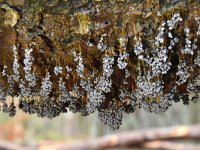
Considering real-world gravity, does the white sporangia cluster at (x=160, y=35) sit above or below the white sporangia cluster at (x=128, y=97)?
above

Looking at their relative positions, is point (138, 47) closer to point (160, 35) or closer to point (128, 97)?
point (160, 35)

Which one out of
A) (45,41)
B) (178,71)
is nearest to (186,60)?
(178,71)

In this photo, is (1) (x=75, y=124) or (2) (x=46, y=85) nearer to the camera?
(2) (x=46, y=85)

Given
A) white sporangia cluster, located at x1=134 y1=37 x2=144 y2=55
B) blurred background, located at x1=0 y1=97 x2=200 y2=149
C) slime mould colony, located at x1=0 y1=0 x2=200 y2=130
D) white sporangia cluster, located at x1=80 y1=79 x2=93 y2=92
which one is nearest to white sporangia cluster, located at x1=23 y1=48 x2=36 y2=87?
slime mould colony, located at x1=0 y1=0 x2=200 y2=130

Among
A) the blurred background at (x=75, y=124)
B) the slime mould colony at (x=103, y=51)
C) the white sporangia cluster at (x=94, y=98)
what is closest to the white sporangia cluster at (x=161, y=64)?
the slime mould colony at (x=103, y=51)

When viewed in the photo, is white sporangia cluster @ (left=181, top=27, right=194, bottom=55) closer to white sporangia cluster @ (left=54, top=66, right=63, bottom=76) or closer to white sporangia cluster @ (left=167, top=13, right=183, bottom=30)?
white sporangia cluster @ (left=167, top=13, right=183, bottom=30)

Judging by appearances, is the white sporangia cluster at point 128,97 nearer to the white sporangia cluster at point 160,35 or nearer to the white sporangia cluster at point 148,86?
the white sporangia cluster at point 148,86

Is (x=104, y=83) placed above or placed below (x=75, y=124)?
below

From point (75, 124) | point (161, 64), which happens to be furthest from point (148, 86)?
point (75, 124)
